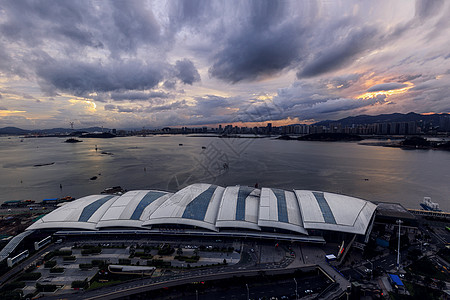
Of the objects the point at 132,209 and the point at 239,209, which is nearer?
the point at 239,209

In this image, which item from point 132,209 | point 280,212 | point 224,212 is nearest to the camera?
point 280,212

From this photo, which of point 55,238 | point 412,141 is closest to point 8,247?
point 55,238

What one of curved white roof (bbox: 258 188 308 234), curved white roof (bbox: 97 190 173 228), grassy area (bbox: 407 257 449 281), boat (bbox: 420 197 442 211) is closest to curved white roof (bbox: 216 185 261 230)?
curved white roof (bbox: 258 188 308 234)

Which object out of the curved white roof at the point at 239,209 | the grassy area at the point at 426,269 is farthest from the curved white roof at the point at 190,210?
the grassy area at the point at 426,269

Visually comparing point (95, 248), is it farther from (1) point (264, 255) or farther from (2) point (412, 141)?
(2) point (412, 141)

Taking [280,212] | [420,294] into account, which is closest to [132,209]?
[280,212]

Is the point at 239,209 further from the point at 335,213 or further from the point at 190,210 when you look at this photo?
the point at 335,213

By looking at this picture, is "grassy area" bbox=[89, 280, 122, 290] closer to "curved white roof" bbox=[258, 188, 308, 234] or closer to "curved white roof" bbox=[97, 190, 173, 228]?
"curved white roof" bbox=[97, 190, 173, 228]
